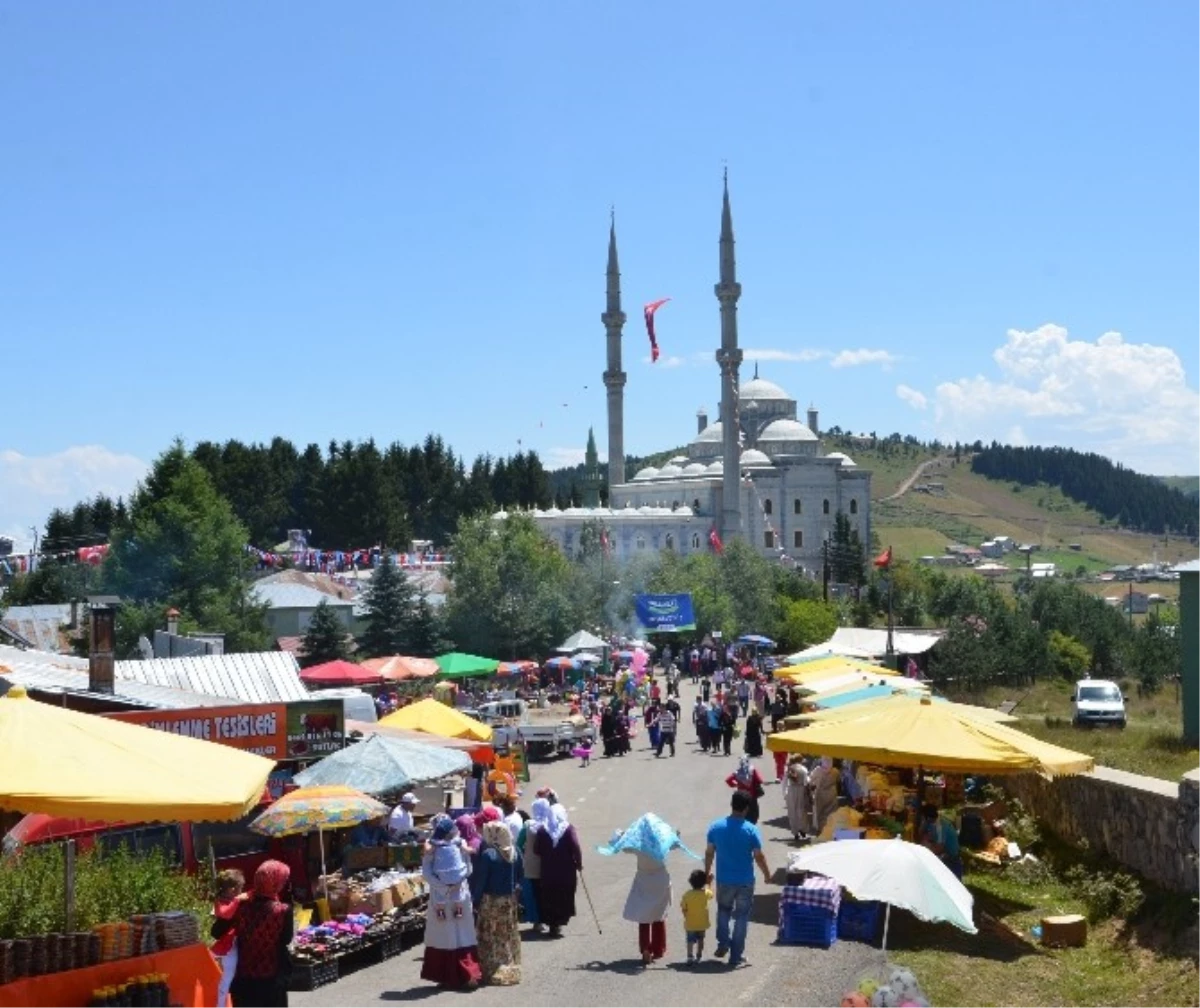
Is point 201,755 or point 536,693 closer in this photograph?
point 201,755

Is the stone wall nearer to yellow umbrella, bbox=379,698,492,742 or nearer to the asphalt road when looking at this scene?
the asphalt road

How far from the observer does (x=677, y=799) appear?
2388 cm

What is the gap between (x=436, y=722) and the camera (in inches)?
879

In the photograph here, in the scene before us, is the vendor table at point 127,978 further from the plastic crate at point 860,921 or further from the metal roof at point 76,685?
the metal roof at point 76,685

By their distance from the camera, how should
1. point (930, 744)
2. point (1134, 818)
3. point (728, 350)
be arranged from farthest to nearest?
point (728, 350), point (1134, 818), point (930, 744)

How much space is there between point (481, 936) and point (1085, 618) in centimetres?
6015

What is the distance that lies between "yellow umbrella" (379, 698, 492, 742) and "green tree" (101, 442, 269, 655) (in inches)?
1480

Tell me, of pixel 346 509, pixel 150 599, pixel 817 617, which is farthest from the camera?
pixel 346 509

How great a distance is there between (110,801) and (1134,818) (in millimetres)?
10360

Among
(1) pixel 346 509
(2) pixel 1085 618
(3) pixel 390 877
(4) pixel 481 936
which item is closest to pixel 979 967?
(4) pixel 481 936

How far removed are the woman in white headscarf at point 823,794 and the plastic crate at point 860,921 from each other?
17.4ft

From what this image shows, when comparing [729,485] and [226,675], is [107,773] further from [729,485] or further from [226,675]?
[729,485]

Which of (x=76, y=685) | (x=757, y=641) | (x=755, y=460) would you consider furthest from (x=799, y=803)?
(x=755, y=460)

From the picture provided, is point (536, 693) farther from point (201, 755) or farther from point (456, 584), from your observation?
point (201, 755)
